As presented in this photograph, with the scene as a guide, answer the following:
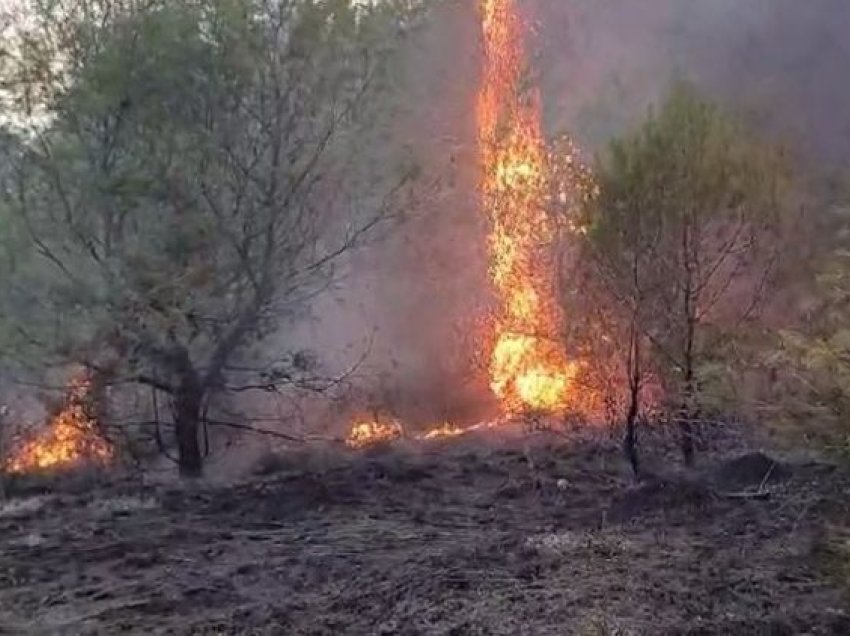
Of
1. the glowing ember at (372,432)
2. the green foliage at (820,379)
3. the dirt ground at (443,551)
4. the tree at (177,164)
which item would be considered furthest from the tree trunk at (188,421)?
the green foliage at (820,379)

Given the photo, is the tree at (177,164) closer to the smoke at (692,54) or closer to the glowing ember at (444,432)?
the glowing ember at (444,432)

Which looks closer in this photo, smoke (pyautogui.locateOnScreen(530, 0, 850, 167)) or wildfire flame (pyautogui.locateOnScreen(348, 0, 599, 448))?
wildfire flame (pyautogui.locateOnScreen(348, 0, 599, 448))

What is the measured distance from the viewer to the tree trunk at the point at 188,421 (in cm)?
1276

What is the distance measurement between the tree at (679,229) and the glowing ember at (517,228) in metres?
1.57

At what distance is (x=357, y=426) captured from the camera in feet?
48.9

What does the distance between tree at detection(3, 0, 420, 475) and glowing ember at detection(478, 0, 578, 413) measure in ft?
9.20

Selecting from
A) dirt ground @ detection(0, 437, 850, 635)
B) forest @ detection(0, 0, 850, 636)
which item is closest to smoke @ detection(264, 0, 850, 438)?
forest @ detection(0, 0, 850, 636)

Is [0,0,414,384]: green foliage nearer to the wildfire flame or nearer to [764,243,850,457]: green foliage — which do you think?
the wildfire flame

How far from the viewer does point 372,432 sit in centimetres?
1481

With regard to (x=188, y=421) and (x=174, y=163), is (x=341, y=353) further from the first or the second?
(x=174, y=163)

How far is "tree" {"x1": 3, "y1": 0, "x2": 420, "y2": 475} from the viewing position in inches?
466

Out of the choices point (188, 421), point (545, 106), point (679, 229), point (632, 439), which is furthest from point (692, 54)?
point (188, 421)

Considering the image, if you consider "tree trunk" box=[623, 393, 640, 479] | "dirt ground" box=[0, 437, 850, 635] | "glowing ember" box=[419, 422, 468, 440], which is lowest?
"dirt ground" box=[0, 437, 850, 635]

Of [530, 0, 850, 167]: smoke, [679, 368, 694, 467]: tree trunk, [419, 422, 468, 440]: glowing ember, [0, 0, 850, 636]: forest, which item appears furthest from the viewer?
[530, 0, 850, 167]: smoke
